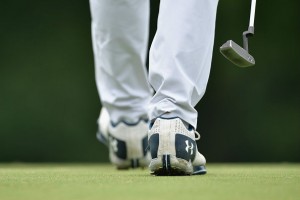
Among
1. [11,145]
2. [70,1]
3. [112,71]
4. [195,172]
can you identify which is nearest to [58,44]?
[70,1]

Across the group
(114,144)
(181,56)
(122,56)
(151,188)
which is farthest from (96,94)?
(151,188)

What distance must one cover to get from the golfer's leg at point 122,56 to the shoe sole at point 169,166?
36.9 inches

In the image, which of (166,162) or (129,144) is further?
(129,144)

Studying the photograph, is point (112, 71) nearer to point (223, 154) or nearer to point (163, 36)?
point (163, 36)

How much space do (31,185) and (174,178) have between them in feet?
1.31

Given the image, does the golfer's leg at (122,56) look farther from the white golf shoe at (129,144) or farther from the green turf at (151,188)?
the green turf at (151,188)

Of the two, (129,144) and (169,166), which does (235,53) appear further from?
(129,144)

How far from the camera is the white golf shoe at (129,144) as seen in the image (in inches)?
145

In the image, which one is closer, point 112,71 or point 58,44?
point 112,71

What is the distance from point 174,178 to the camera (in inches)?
97.1

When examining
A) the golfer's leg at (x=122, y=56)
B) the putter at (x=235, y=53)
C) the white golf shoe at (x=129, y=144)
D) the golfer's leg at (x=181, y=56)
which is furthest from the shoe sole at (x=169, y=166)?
the white golf shoe at (x=129, y=144)

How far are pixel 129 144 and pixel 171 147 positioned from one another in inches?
44.2

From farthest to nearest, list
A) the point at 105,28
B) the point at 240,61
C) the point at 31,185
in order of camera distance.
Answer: the point at 105,28 → the point at 240,61 → the point at 31,185

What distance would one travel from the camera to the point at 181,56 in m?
2.64
